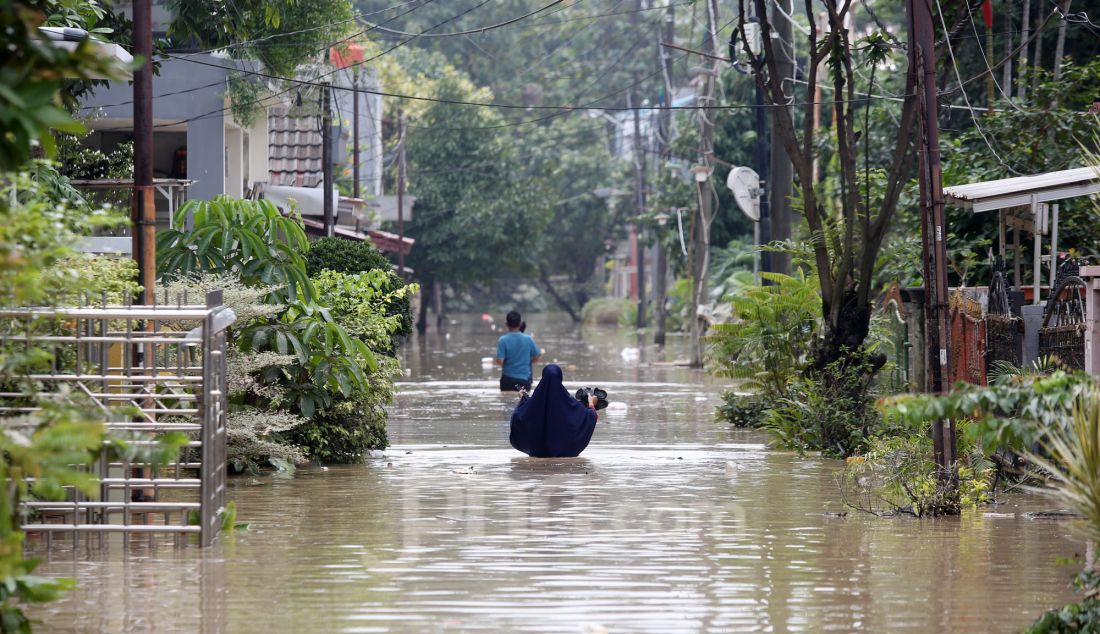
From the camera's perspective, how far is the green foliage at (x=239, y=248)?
46.6 ft

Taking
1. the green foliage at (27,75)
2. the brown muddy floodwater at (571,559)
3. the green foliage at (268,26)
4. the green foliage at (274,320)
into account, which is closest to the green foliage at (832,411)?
the brown muddy floodwater at (571,559)

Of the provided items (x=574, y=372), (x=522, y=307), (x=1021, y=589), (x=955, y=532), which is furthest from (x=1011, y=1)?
(x=522, y=307)

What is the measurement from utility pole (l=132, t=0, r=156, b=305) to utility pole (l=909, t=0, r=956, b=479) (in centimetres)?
668

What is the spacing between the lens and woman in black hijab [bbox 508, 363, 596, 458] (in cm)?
1605

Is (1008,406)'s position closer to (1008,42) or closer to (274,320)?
(274,320)

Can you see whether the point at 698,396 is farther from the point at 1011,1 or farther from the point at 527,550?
the point at 527,550

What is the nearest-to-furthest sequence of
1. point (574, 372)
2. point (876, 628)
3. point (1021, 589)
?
point (876, 628) → point (1021, 589) → point (574, 372)

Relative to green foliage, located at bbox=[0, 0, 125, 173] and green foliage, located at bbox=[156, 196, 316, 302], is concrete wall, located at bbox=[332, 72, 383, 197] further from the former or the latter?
green foliage, located at bbox=[0, 0, 125, 173]

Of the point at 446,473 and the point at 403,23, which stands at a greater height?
the point at 403,23

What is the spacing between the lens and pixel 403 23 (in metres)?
76.9

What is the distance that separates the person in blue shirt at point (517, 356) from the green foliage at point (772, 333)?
429cm

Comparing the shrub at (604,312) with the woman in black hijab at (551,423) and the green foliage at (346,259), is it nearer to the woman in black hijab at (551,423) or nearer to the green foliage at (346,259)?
the green foliage at (346,259)

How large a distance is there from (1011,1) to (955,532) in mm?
15307

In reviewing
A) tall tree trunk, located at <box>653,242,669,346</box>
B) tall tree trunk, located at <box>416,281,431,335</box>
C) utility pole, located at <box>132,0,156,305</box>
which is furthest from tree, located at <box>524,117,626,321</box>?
utility pole, located at <box>132,0,156,305</box>
